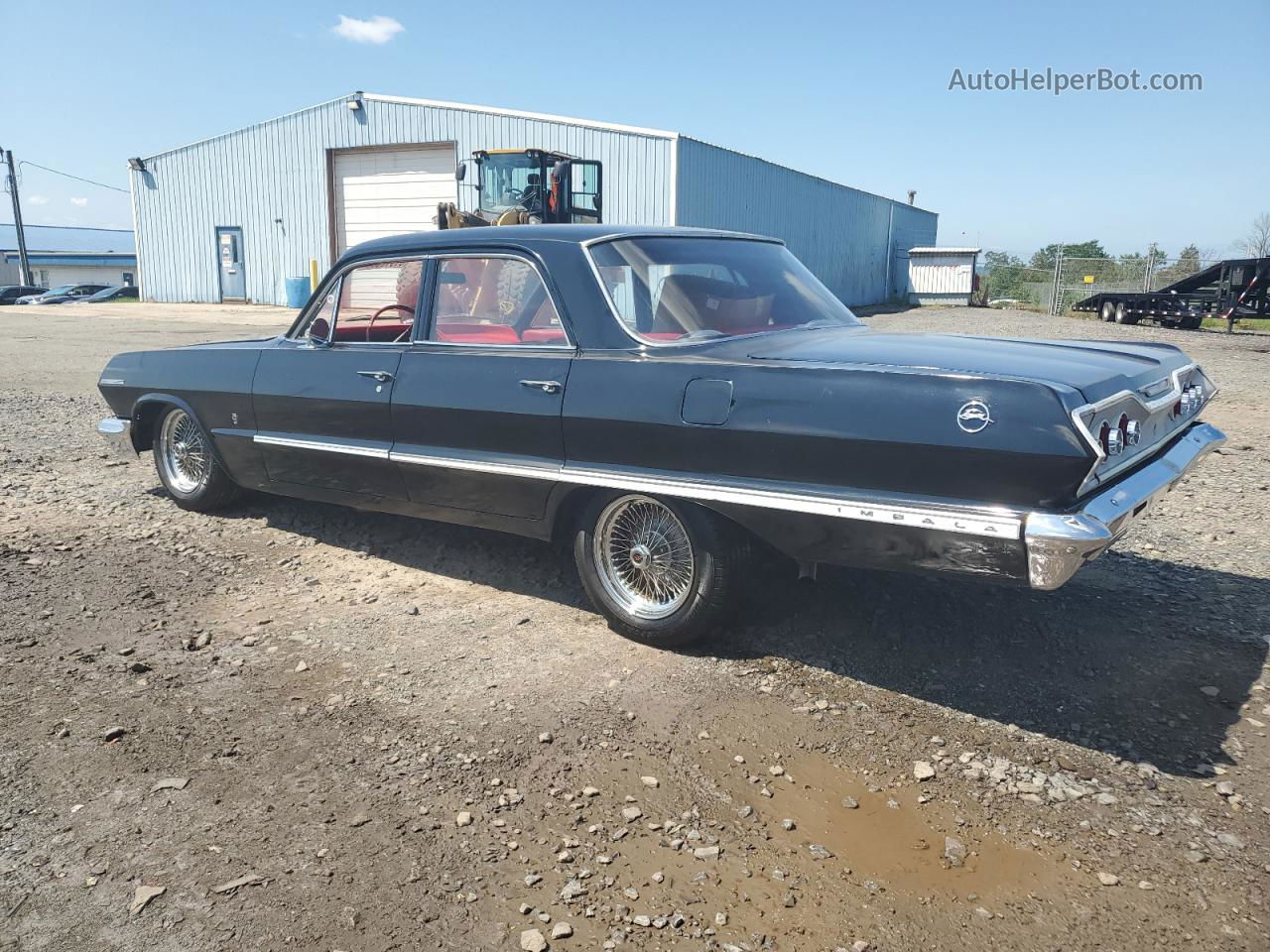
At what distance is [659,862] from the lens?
7.91 ft

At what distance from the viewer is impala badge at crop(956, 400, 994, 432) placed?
9.13 ft

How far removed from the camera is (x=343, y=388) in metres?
4.43

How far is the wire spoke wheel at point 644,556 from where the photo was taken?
3561 millimetres

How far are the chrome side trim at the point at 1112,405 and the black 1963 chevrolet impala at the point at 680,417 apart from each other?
0.01 m

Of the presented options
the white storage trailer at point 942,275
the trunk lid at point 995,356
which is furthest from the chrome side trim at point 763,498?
the white storage trailer at point 942,275

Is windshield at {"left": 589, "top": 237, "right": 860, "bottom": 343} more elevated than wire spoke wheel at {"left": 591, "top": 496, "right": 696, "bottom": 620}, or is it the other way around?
windshield at {"left": 589, "top": 237, "right": 860, "bottom": 343}

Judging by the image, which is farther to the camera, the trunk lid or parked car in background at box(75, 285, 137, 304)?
parked car in background at box(75, 285, 137, 304)

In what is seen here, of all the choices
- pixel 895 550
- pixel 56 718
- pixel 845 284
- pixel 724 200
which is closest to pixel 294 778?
pixel 56 718

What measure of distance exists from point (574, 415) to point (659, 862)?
1707 mm

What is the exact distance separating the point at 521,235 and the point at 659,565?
1525mm

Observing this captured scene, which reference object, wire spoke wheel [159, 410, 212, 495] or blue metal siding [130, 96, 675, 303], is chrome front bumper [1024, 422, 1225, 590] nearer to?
wire spoke wheel [159, 410, 212, 495]

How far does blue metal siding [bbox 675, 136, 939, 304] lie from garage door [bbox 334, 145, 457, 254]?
6.56 m

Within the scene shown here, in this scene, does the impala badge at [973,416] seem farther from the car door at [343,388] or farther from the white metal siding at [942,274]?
the white metal siding at [942,274]

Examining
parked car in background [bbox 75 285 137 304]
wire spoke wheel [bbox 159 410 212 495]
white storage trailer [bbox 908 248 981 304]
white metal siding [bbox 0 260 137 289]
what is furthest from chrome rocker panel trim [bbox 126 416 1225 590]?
white metal siding [bbox 0 260 137 289]
